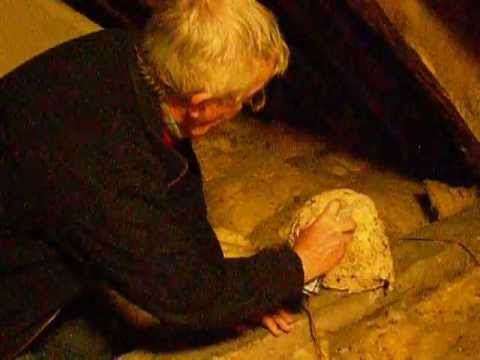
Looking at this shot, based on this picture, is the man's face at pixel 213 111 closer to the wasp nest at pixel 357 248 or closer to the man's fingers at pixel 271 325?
the wasp nest at pixel 357 248

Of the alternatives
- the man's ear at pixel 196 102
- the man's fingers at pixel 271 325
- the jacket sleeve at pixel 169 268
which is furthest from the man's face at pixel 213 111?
the man's fingers at pixel 271 325

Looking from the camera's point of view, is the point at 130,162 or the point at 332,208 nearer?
the point at 130,162

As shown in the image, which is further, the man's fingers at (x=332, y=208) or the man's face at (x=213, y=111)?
the man's fingers at (x=332, y=208)

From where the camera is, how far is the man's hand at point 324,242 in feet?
5.81

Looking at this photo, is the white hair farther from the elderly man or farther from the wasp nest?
the wasp nest

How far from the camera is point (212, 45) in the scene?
4.94 ft

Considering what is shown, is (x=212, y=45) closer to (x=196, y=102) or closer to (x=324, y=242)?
(x=196, y=102)

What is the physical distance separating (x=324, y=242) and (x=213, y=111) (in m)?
0.39

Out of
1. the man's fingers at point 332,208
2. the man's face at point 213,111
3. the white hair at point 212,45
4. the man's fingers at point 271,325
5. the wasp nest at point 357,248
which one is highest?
the white hair at point 212,45

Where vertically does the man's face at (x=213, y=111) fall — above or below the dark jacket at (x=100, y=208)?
above

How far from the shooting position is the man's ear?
156cm

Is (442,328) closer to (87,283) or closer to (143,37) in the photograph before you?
(87,283)

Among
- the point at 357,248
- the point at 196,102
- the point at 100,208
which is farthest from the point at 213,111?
the point at 357,248

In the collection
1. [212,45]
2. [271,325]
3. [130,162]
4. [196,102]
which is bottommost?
[271,325]
